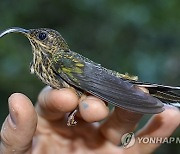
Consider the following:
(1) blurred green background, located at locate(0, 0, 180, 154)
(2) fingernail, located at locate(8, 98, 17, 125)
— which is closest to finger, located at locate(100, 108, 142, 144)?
(2) fingernail, located at locate(8, 98, 17, 125)

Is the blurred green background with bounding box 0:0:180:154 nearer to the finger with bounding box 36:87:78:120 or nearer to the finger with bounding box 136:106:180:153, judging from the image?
the finger with bounding box 136:106:180:153

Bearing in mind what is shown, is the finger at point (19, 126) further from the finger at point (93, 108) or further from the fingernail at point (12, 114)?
the finger at point (93, 108)

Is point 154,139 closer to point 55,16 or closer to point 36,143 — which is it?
point 36,143

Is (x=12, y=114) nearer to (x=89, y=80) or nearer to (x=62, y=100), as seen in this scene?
(x=62, y=100)

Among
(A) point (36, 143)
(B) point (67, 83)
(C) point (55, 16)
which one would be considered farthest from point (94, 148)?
(C) point (55, 16)

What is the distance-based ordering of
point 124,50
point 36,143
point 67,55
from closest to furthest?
point 67,55
point 36,143
point 124,50

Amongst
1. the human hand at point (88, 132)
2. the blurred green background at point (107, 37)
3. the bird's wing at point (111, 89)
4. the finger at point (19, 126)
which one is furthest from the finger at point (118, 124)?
the blurred green background at point (107, 37)
